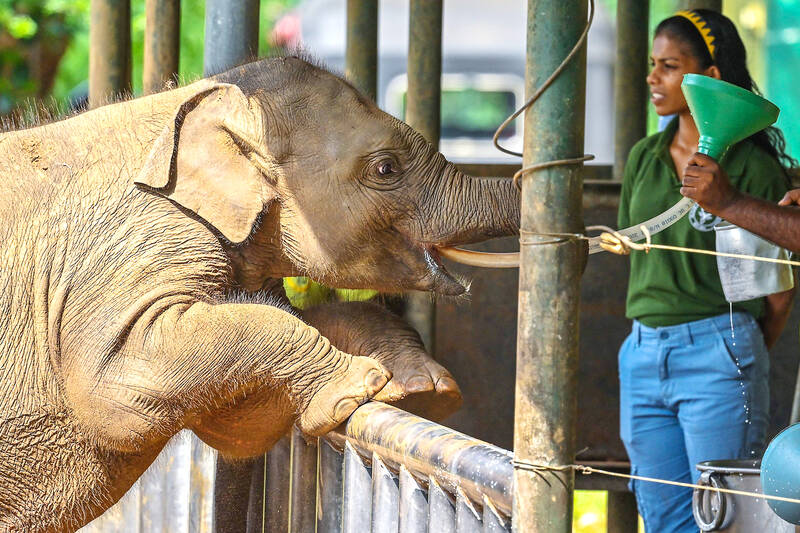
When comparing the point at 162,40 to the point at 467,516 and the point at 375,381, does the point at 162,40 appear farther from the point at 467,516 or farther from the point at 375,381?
the point at 467,516

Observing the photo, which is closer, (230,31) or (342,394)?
(342,394)

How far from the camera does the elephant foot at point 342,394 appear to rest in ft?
8.83

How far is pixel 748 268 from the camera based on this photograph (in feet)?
10.2

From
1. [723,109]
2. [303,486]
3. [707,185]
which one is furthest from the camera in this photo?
[303,486]

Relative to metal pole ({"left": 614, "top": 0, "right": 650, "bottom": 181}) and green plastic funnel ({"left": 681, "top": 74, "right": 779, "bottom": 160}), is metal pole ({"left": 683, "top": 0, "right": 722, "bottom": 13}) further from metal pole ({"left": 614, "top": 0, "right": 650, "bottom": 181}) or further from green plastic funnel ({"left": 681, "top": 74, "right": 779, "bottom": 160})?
green plastic funnel ({"left": 681, "top": 74, "right": 779, "bottom": 160})

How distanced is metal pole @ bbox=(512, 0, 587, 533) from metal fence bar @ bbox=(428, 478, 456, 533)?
0.23 m

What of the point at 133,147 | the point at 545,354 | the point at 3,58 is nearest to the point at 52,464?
the point at 133,147

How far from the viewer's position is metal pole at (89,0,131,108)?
502cm

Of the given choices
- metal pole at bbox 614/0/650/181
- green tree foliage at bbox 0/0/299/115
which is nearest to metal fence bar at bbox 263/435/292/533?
metal pole at bbox 614/0/650/181

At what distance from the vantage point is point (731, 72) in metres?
3.47

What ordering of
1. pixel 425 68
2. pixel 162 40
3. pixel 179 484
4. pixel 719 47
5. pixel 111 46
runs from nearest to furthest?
1. pixel 719 47
2. pixel 179 484
3. pixel 425 68
4. pixel 162 40
5. pixel 111 46

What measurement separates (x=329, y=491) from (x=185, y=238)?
0.71 metres

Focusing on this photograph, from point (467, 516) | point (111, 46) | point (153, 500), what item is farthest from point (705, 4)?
point (467, 516)

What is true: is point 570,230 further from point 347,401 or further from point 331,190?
point 331,190
